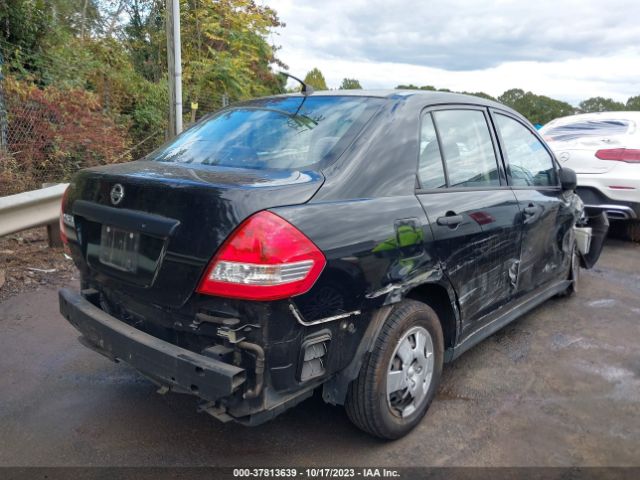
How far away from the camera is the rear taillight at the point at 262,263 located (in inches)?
82.4

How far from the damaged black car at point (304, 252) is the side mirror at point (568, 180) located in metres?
1.00

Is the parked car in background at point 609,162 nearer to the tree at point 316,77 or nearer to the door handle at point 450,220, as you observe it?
the door handle at point 450,220

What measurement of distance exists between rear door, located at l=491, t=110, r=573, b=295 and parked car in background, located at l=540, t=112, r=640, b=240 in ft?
8.19

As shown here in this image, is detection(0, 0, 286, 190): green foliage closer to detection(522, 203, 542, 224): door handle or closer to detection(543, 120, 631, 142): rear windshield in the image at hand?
detection(522, 203, 542, 224): door handle

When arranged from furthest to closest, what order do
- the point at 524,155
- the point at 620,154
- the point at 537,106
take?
1. the point at 537,106
2. the point at 620,154
3. the point at 524,155

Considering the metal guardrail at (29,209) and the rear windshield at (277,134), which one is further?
the metal guardrail at (29,209)

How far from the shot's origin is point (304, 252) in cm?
216

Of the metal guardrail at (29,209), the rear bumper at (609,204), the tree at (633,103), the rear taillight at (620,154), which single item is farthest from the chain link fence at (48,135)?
the tree at (633,103)

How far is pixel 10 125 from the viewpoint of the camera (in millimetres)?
6914

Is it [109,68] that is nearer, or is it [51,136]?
[51,136]

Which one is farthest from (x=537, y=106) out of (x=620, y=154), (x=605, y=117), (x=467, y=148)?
(x=467, y=148)

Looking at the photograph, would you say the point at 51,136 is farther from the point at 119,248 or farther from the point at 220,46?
the point at 220,46

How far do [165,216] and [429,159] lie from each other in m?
1.48

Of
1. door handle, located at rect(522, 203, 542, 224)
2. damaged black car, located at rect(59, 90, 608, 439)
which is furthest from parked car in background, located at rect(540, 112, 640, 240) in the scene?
damaged black car, located at rect(59, 90, 608, 439)
